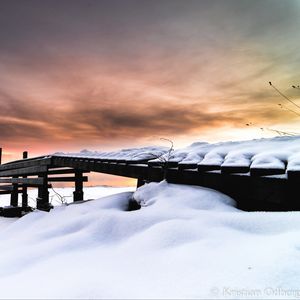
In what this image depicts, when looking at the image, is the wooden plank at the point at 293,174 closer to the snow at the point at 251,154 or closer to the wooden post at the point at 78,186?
the snow at the point at 251,154

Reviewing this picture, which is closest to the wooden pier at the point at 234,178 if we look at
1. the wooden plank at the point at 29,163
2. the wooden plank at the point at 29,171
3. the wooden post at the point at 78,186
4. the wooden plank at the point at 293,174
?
the wooden plank at the point at 293,174

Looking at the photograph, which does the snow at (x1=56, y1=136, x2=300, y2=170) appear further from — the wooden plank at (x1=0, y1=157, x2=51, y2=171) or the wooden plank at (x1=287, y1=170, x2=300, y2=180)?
the wooden plank at (x1=0, y1=157, x2=51, y2=171)

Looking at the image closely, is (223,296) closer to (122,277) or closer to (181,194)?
(122,277)

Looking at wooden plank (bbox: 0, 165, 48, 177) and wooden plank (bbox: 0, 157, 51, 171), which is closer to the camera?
wooden plank (bbox: 0, 157, 51, 171)

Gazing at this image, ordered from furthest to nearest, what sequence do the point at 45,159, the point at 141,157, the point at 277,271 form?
the point at 45,159
the point at 141,157
the point at 277,271

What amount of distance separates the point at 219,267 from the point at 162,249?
515 millimetres

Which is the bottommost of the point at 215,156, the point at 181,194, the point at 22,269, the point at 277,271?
the point at 22,269

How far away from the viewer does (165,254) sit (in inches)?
81.0

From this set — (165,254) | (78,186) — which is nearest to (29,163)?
(78,186)

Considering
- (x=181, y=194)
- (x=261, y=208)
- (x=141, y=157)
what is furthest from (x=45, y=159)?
(x=261, y=208)

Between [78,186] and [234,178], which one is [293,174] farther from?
[78,186]

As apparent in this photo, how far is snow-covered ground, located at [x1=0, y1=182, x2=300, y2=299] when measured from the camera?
1.62 m

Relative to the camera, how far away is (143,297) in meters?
1.55

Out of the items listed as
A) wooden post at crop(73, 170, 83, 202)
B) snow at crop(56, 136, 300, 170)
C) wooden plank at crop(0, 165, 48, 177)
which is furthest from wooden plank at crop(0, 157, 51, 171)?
snow at crop(56, 136, 300, 170)
